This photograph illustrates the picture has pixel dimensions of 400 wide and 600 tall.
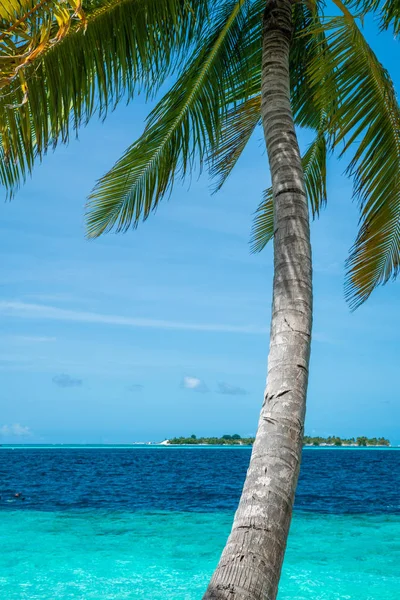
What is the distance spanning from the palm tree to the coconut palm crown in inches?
0.6

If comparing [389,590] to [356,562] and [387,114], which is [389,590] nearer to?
[356,562]

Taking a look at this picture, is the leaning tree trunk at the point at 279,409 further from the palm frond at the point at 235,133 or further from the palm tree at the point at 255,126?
the palm frond at the point at 235,133

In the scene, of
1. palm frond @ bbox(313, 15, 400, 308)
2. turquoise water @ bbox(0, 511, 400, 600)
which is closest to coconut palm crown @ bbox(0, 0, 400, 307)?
palm frond @ bbox(313, 15, 400, 308)

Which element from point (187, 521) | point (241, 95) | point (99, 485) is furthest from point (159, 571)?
point (99, 485)

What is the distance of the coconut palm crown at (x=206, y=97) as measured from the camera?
17.0ft

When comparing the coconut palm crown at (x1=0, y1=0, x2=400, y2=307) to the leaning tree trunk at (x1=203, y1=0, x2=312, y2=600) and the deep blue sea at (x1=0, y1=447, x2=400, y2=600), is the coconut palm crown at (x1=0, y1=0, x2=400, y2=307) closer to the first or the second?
the leaning tree trunk at (x1=203, y1=0, x2=312, y2=600)

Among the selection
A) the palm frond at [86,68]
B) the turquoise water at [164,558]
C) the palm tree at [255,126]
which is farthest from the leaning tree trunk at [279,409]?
the turquoise water at [164,558]

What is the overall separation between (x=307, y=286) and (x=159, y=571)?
11.8m

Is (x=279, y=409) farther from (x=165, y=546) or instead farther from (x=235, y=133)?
(x=165, y=546)

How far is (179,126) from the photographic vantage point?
6598mm

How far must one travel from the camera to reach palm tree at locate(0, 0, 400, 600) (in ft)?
9.62

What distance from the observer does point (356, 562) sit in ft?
48.2

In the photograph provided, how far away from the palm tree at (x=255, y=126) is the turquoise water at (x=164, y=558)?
7.37 m

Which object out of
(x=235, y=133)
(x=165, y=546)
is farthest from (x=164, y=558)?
(x=235, y=133)
